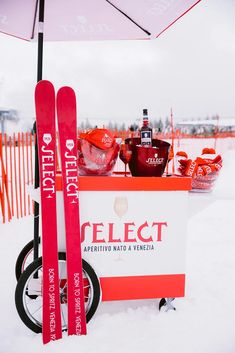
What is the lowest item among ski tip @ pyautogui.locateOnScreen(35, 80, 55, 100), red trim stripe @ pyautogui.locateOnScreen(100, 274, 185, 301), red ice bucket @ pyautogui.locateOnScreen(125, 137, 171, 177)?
red trim stripe @ pyautogui.locateOnScreen(100, 274, 185, 301)

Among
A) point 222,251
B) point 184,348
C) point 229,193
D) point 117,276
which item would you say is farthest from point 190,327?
point 222,251

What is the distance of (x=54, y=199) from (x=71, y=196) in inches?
3.6

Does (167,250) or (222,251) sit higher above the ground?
(167,250)

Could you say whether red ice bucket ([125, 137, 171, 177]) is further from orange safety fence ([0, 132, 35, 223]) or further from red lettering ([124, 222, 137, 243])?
orange safety fence ([0, 132, 35, 223])

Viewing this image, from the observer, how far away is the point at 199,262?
2.93 metres

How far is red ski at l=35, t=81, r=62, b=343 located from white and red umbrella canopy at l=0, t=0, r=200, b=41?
0.77 m

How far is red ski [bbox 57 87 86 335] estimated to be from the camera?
64.4 inches

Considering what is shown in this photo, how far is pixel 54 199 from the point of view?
1.64m

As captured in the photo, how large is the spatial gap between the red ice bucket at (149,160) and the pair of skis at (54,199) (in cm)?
40

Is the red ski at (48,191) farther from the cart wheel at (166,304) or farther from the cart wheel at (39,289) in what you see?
the cart wheel at (166,304)

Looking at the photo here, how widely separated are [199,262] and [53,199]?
73.0 inches

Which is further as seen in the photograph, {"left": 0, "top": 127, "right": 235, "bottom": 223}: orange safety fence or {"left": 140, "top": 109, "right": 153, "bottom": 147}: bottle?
{"left": 0, "top": 127, "right": 235, "bottom": 223}: orange safety fence

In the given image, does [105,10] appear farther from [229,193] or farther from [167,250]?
[167,250]

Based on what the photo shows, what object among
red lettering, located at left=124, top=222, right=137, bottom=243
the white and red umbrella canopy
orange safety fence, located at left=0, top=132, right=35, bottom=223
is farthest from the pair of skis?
orange safety fence, located at left=0, top=132, right=35, bottom=223
